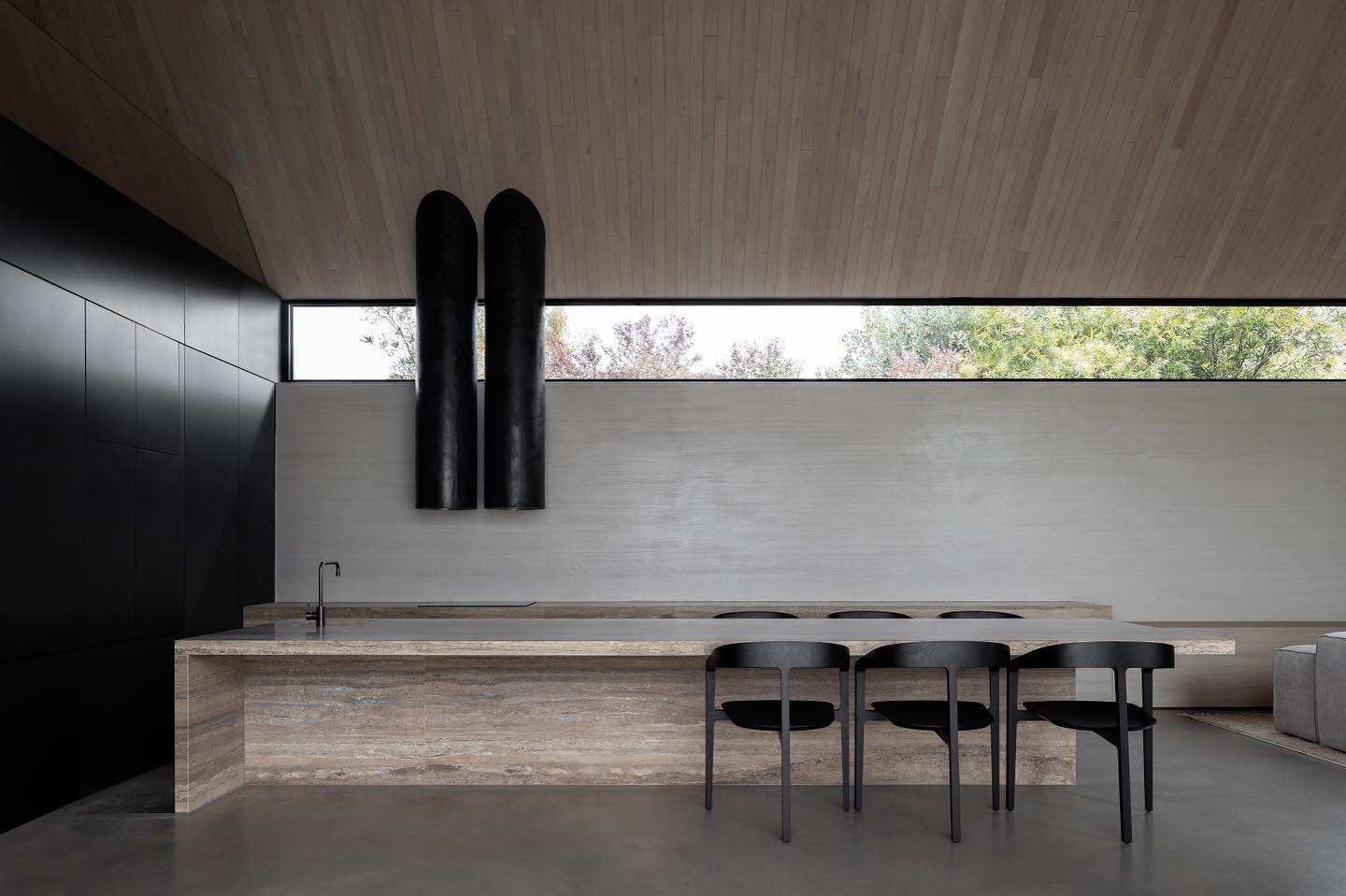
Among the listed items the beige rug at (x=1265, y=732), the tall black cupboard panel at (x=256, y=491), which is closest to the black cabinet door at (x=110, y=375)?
the tall black cupboard panel at (x=256, y=491)

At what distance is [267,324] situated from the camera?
6.44m

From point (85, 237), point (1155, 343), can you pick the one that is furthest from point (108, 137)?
point (1155, 343)

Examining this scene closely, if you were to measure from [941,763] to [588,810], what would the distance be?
1.67 m

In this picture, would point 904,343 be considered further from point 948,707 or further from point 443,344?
point 948,707

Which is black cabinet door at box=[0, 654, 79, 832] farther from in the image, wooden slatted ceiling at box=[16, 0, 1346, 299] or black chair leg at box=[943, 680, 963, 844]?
black chair leg at box=[943, 680, 963, 844]

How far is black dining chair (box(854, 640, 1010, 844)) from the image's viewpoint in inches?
142

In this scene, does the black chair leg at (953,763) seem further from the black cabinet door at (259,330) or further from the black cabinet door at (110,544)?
the black cabinet door at (259,330)

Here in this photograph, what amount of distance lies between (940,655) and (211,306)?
458 centimetres

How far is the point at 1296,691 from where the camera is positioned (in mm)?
5289

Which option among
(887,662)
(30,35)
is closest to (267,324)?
(30,35)

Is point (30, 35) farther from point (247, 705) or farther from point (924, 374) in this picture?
point (924, 374)

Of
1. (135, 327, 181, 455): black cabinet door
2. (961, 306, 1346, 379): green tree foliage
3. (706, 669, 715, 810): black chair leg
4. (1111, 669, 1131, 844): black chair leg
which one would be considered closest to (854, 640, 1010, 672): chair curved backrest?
(1111, 669, 1131, 844): black chair leg

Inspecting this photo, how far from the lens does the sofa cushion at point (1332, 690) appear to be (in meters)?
4.94

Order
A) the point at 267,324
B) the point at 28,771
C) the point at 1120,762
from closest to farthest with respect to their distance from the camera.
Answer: the point at 1120,762 < the point at 28,771 < the point at 267,324
